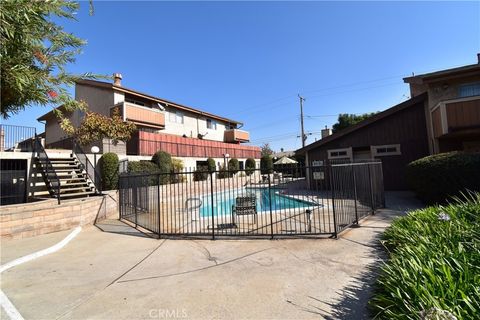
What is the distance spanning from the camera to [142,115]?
22281mm

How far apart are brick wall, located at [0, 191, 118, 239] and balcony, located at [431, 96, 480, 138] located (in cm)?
1569

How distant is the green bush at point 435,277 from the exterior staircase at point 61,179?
11207mm

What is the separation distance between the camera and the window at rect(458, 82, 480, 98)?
13234 mm

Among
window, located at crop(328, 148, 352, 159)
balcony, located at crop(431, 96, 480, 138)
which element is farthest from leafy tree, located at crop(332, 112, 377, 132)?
balcony, located at crop(431, 96, 480, 138)

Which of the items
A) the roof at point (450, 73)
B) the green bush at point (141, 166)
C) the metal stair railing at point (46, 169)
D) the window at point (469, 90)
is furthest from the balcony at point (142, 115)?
the window at point (469, 90)

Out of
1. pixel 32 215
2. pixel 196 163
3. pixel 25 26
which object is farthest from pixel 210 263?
pixel 196 163

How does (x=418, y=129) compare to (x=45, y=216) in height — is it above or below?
above

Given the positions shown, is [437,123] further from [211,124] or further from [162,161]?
[211,124]

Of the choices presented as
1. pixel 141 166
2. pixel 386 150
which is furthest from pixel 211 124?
pixel 386 150

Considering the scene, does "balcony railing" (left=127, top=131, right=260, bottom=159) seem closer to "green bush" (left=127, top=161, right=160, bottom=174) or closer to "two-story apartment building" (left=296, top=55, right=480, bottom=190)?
"green bush" (left=127, top=161, right=160, bottom=174)

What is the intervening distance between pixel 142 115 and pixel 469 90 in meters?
21.7

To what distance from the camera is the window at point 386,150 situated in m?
15.6

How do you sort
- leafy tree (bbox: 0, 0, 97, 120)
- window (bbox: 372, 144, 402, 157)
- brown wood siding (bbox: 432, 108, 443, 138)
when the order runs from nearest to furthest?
leafy tree (bbox: 0, 0, 97, 120) < brown wood siding (bbox: 432, 108, 443, 138) < window (bbox: 372, 144, 402, 157)

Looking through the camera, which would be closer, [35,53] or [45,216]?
[35,53]
